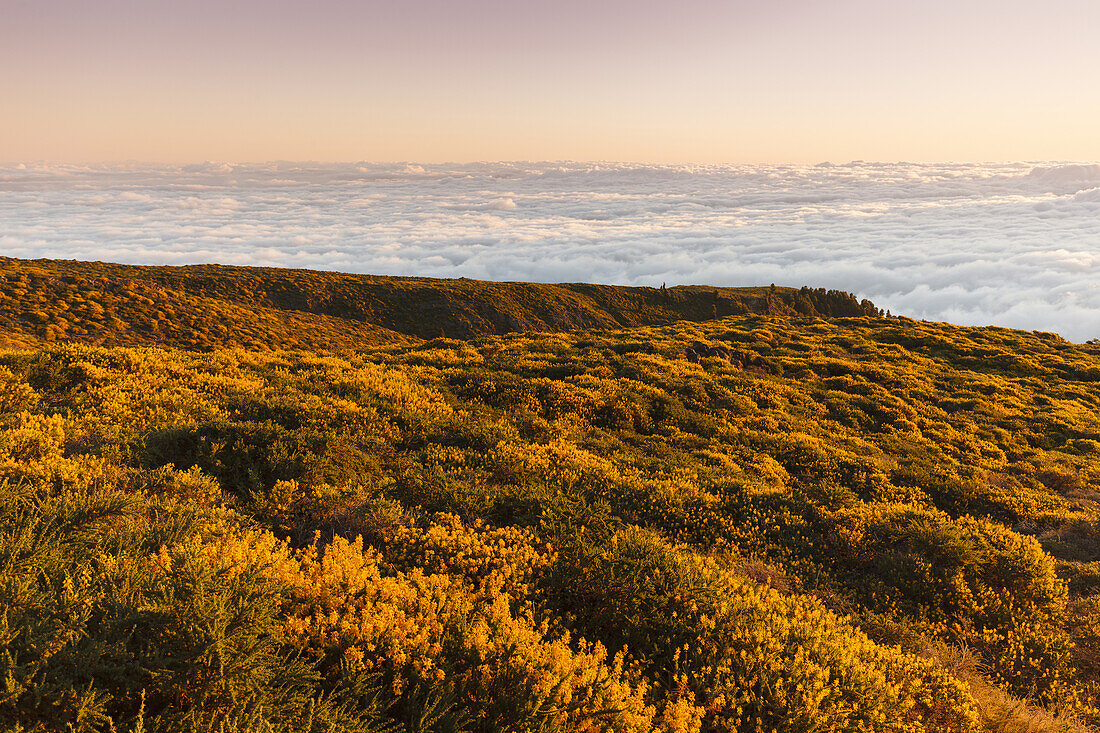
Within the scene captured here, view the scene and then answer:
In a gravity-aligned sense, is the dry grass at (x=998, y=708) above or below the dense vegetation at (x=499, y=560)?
below

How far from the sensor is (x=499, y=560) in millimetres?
5656

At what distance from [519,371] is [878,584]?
1184 centimetres

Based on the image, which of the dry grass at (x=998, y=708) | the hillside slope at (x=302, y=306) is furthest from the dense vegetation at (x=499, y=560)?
the hillside slope at (x=302, y=306)

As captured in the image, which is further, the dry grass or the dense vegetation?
the dry grass

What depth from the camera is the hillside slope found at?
Result: 41250 millimetres

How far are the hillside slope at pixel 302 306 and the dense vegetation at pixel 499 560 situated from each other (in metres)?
31.8

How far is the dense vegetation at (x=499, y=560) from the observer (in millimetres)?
3250

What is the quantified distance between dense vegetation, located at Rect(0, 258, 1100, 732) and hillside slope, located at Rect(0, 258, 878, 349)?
104 ft

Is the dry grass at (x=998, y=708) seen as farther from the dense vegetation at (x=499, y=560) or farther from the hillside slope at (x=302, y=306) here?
the hillside slope at (x=302, y=306)

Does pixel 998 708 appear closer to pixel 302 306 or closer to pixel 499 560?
pixel 499 560

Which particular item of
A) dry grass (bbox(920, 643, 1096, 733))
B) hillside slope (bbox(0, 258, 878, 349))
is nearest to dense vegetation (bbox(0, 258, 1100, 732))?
dry grass (bbox(920, 643, 1096, 733))

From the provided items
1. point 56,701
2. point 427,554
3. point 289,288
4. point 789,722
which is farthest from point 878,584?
point 289,288

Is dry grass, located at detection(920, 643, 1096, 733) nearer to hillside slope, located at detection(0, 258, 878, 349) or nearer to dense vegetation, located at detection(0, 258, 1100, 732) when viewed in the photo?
dense vegetation, located at detection(0, 258, 1100, 732)

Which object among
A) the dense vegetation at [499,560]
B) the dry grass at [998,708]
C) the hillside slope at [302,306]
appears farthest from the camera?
the hillside slope at [302,306]
